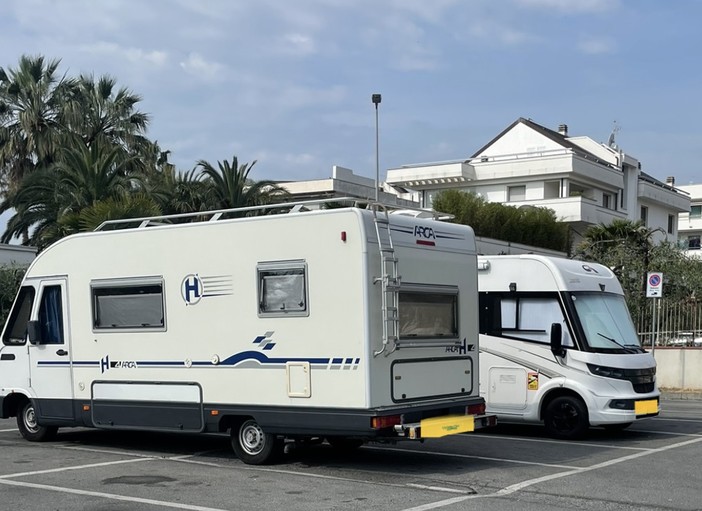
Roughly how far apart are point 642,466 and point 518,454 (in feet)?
5.24

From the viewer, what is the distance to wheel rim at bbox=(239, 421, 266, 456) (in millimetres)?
10617

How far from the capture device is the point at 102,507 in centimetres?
841

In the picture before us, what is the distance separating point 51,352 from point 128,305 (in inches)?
63.7

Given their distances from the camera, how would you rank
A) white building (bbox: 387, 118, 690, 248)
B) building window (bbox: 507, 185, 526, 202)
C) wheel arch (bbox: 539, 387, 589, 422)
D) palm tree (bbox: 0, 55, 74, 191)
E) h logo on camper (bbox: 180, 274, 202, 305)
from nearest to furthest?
1. h logo on camper (bbox: 180, 274, 202, 305)
2. wheel arch (bbox: 539, 387, 589, 422)
3. palm tree (bbox: 0, 55, 74, 191)
4. white building (bbox: 387, 118, 690, 248)
5. building window (bbox: 507, 185, 526, 202)

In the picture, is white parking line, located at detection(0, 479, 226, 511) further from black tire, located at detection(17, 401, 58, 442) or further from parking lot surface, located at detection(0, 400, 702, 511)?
black tire, located at detection(17, 401, 58, 442)

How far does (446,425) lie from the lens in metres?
10.3

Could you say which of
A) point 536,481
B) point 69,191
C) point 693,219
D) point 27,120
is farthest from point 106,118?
point 693,219

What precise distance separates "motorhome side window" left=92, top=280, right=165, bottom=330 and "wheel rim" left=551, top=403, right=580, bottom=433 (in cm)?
587

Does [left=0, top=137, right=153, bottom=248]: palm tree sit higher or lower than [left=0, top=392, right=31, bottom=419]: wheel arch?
higher

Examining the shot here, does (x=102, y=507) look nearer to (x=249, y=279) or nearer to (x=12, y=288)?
(x=249, y=279)

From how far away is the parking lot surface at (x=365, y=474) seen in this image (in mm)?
8617

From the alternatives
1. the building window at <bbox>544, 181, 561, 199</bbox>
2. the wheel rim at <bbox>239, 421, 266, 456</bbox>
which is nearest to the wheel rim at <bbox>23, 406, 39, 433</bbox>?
the wheel rim at <bbox>239, 421, 266, 456</bbox>

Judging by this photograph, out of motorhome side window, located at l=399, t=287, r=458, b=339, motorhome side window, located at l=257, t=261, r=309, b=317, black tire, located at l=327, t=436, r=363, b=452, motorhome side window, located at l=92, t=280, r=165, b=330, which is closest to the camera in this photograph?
motorhome side window, located at l=257, t=261, r=309, b=317

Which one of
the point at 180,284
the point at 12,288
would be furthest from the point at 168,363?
the point at 12,288
